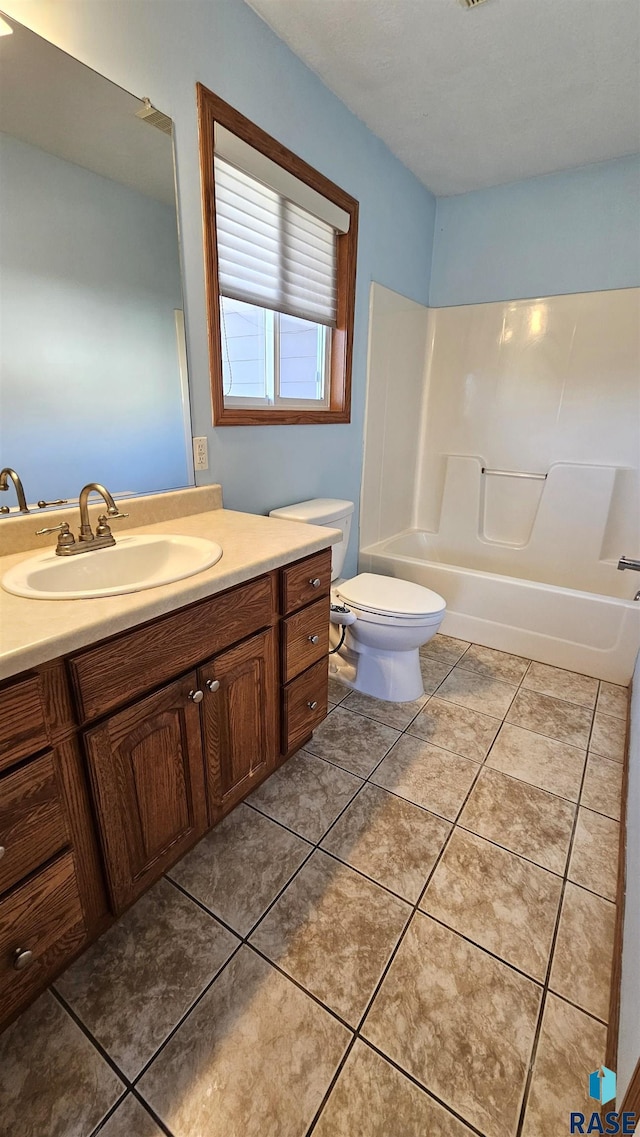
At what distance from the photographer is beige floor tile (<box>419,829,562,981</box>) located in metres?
1.08

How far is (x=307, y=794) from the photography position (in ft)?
4.93

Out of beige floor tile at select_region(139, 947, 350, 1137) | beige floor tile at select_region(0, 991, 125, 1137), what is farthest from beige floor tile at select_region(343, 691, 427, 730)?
beige floor tile at select_region(0, 991, 125, 1137)

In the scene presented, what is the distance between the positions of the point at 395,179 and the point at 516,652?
2436 mm

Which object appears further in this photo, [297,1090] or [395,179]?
[395,179]

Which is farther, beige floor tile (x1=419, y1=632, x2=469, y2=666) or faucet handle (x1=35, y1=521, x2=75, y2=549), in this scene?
beige floor tile (x1=419, y1=632, x2=469, y2=666)

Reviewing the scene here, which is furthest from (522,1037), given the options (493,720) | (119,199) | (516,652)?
(119,199)

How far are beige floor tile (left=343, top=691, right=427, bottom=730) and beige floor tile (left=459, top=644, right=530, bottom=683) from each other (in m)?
0.39

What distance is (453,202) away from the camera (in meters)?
2.63

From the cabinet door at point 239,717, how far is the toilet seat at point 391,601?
600 mm

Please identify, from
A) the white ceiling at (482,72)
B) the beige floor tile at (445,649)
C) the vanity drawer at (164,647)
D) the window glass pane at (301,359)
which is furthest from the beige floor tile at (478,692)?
the white ceiling at (482,72)

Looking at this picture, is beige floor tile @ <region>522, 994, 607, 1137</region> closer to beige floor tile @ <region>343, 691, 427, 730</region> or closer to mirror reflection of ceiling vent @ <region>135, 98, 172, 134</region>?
beige floor tile @ <region>343, 691, 427, 730</region>

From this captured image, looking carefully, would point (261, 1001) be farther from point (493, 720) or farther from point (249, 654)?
point (493, 720)

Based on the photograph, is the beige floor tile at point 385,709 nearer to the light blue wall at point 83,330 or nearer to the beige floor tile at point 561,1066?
the beige floor tile at point 561,1066

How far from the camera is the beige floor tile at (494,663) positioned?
2194 mm
